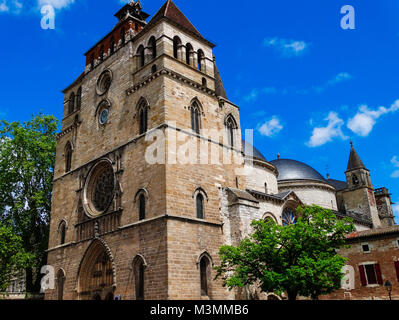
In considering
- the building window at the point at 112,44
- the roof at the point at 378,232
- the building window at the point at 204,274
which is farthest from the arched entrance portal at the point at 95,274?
the roof at the point at 378,232

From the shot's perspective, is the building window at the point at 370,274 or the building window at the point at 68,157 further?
the building window at the point at 68,157

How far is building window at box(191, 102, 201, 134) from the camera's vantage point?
71.1ft

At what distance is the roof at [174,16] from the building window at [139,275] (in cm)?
1416

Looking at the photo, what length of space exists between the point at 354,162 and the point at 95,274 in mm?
28988

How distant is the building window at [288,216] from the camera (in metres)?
25.6

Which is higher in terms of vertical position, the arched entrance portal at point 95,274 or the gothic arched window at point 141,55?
the gothic arched window at point 141,55

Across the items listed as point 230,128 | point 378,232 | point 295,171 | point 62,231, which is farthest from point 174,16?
point 295,171

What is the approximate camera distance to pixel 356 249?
79.9ft

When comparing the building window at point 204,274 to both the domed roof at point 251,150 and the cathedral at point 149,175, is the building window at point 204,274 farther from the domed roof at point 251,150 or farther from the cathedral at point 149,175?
the domed roof at point 251,150

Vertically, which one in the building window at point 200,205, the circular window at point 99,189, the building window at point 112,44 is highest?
the building window at point 112,44

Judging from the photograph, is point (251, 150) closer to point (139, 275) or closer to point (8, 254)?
point (139, 275)

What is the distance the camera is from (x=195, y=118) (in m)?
22.0

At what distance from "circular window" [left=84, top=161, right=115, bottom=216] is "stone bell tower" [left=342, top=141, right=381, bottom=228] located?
25736 millimetres
